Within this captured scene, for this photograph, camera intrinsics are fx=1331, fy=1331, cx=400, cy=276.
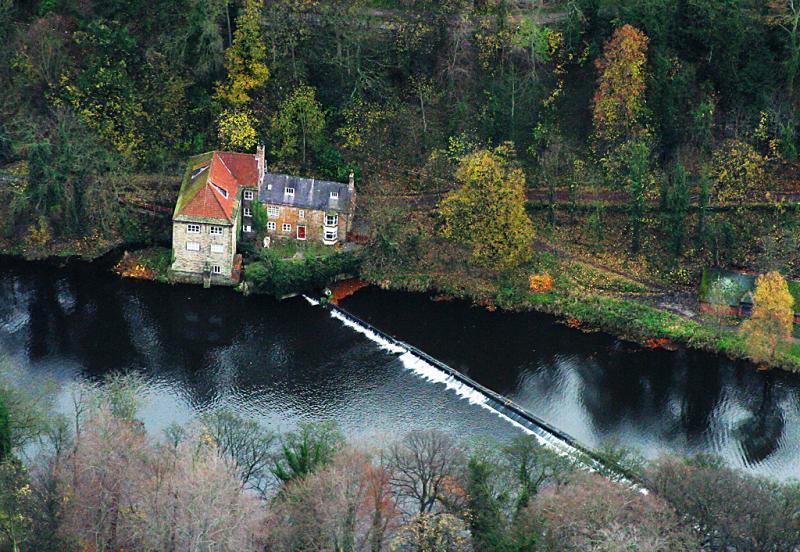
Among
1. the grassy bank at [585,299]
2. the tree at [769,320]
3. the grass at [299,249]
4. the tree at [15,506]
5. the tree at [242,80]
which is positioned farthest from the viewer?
the tree at [242,80]

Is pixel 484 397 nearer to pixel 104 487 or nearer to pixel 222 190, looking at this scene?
pixel 222 190

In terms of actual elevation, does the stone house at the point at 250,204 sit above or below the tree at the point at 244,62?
below

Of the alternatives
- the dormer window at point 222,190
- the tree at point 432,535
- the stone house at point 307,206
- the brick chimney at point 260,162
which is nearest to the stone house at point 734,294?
the stone house at point 307,206

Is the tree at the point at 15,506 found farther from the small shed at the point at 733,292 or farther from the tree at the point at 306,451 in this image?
the small shed at the point at 733,292

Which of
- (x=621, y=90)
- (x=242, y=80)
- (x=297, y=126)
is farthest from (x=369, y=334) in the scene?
(x=621, y=90)

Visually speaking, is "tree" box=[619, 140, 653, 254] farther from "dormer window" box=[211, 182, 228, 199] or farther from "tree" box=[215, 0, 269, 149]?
"dormer window" box=[211, 182, 228, 199]

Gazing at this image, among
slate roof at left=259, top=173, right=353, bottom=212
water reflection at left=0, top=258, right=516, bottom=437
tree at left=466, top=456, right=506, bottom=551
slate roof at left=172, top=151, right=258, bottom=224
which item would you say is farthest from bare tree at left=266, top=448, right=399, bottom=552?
slate roof at left=259, top=173, right=353, bottom=212
